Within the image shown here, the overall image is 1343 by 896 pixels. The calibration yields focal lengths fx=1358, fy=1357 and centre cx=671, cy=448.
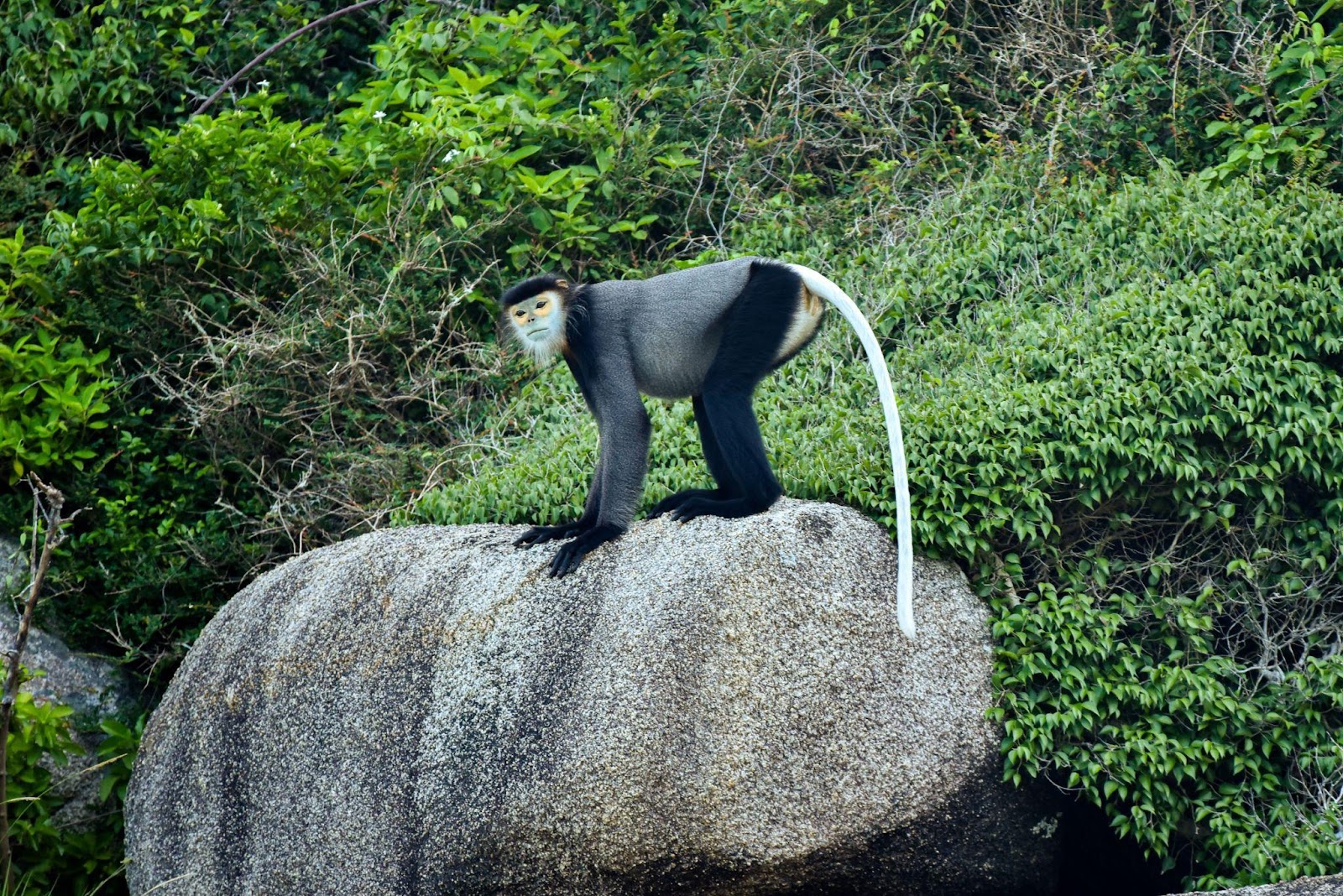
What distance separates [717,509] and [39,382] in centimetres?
442

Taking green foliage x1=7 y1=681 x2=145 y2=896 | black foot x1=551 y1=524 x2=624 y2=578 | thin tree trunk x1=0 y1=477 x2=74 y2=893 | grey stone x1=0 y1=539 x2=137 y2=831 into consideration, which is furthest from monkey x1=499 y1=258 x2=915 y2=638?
grey stone x1=0 y1=539 x2=137 y2=831

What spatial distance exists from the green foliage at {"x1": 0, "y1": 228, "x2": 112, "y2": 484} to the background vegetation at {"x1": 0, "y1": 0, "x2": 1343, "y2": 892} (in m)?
0.03

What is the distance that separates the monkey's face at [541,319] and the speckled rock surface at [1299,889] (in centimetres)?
267

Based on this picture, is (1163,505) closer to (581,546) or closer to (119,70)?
(581,546)

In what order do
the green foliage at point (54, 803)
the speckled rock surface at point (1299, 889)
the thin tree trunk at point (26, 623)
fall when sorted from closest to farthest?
the thin tree trunk at point (26, 623), the speckled rock surface at point (1299, 889), the green foliage at point (54, 803)

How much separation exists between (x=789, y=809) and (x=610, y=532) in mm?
1119

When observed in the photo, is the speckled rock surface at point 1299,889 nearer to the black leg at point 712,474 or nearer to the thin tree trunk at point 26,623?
the black leg at point 712,474

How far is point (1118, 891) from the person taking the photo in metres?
4.88

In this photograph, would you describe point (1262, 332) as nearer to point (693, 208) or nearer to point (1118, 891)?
point (1118, 891)

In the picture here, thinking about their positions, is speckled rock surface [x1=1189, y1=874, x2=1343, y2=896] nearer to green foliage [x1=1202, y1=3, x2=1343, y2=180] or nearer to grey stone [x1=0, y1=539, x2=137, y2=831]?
green foliage [x1=1202, y1=3, x2=1343, y2=180]

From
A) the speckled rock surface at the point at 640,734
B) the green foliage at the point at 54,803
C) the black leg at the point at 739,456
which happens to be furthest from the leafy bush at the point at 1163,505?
the green foliage at the point at 54,803

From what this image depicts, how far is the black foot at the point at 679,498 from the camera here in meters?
4.89

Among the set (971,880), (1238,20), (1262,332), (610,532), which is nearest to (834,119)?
(1238,20)

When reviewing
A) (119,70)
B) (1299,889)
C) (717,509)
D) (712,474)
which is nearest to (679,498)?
(712,474)
